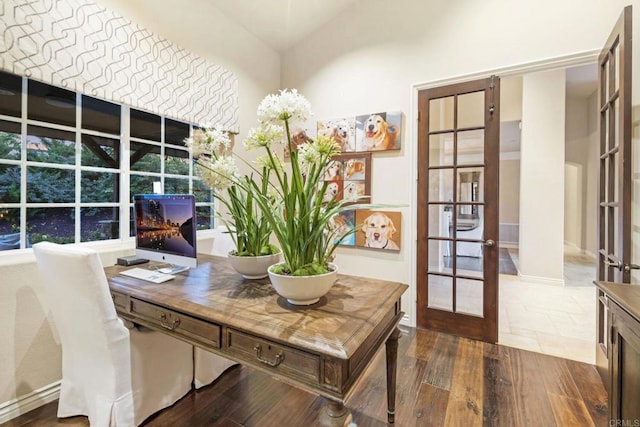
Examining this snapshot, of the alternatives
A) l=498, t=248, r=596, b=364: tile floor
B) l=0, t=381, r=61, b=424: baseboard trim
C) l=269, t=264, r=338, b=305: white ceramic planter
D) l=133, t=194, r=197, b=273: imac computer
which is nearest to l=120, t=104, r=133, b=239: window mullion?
l=133, t=194, r=197, b=273: imac computer

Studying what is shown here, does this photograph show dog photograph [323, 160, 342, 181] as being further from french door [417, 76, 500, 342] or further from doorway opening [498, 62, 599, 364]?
doorway opening [498, 62, 599, 364]

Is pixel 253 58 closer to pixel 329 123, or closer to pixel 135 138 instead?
pixel 329 123

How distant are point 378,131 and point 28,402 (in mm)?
3352

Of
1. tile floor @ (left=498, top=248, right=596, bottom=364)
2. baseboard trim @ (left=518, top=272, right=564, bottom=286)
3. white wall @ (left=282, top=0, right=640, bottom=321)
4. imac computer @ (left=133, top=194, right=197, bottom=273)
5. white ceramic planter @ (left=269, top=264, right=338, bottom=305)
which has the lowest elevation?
tile floor @ (left=498, top=248, right=596, bottom=364)

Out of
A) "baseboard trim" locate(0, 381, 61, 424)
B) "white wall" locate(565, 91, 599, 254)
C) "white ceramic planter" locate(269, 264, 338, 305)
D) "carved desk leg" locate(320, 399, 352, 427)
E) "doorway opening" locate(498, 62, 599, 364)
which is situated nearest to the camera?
"carved desk leg" locate(320, 399, 352, 427)

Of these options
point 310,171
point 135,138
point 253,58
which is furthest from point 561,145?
point 135,138

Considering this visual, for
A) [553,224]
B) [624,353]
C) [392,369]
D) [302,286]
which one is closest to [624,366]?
[624,353]

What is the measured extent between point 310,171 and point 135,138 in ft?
6.31

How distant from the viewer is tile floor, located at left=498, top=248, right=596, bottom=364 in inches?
104

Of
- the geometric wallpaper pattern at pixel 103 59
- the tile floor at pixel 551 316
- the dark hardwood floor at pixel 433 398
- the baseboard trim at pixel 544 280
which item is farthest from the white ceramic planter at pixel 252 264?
the baseboard trim at pixel 544 280

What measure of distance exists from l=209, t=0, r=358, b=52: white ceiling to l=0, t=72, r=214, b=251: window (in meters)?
1.35

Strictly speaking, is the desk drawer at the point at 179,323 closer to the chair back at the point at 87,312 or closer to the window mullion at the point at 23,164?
the chair back at the point at 87,312

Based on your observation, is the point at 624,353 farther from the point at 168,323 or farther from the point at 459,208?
the point at 168,323

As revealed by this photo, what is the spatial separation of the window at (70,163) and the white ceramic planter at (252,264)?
1.93 feet
